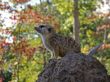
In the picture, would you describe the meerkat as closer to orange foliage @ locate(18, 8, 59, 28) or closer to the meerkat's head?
the meerkat's head

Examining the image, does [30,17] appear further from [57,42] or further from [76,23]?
[57,42]

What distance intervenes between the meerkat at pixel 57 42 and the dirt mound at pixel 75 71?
1.07 m

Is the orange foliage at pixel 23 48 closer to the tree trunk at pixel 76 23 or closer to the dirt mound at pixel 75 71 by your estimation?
the tree trunk at pixel 76 23

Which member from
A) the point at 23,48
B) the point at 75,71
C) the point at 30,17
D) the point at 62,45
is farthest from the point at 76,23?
the point at 75,71

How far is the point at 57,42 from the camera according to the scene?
24.6ft

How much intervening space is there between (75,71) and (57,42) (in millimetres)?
1586

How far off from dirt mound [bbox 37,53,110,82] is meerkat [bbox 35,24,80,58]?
1067 millimetres

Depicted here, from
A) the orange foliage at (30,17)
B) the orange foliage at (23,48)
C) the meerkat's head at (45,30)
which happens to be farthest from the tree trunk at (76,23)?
the meerkat's head at (45,30)

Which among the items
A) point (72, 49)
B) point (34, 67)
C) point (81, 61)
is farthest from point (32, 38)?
point (81, 61)

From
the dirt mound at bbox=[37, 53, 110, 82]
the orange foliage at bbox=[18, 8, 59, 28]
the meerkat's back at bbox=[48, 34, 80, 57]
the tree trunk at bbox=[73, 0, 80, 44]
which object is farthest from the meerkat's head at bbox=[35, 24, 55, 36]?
the orange foliage at bbox=[18, 8, 59, 28]

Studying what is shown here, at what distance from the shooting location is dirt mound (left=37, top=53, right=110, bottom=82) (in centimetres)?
596

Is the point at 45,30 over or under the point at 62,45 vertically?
over

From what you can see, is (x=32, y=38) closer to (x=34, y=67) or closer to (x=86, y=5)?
(x=34, y=67)

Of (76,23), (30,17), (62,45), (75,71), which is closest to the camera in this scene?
(75,71)
